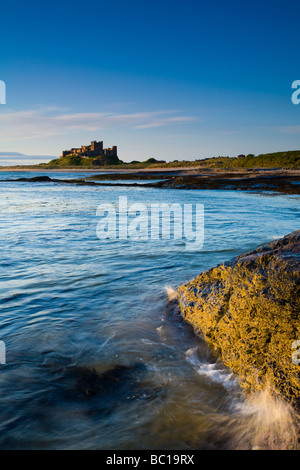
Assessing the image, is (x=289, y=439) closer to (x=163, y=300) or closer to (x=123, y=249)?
(x=163, y=300)

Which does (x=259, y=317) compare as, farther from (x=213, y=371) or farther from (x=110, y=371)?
(x=110, y=371)

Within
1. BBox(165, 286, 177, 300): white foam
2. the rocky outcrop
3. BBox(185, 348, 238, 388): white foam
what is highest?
the rocky outcrop

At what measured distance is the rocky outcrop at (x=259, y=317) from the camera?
3.19 metres

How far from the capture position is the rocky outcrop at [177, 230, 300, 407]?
3186 mm

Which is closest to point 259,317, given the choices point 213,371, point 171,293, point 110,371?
point 213,371

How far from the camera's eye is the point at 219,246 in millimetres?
9891

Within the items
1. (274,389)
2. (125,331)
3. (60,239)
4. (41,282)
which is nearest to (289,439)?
(274,389)

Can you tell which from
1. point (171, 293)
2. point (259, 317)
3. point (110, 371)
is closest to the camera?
point (259, 317)

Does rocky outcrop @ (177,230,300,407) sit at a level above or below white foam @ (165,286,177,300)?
above

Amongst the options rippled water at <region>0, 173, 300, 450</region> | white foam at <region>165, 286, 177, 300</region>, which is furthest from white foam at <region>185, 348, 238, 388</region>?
white foam at <region>165, 286, 177, 300</region>

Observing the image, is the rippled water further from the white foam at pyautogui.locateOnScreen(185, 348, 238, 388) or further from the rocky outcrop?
the rocky outcrop

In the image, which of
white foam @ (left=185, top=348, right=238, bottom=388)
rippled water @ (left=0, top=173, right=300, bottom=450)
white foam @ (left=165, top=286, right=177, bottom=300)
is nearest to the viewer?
rippled water @ (left=0, top=173, right=300, bottom=450)

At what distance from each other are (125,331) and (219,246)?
235 inches

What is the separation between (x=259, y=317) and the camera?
3.50 meters
